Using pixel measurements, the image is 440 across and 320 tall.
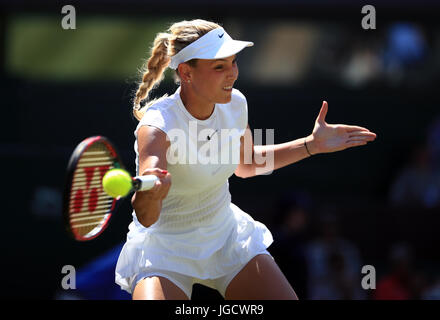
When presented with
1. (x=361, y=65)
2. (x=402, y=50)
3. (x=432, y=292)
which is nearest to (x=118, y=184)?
(x=432, y=292)

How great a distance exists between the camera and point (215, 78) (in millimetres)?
3373

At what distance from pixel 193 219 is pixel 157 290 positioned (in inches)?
14.2

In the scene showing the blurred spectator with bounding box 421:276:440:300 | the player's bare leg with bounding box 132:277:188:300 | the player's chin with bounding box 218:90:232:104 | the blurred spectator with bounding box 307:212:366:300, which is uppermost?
the player's chin with bounding box 218:90:232:104

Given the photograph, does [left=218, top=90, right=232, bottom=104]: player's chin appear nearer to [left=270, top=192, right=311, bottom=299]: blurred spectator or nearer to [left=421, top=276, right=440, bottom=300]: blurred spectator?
[left=270, top=192, right=311, bottom=299]: blurred spectator

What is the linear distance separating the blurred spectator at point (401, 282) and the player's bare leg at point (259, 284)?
115 inches

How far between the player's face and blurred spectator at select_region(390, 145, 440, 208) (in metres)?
4.30

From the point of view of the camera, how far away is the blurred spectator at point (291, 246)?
534 cm

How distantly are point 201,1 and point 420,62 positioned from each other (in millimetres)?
2872

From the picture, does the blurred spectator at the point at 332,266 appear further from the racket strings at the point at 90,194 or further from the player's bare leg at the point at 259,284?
the racket strings at the point at 90,194

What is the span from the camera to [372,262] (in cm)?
692

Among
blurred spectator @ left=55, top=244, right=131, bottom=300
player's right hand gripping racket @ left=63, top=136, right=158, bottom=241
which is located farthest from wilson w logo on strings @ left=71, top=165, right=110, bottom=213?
blurred spectator @ left=55, top=244, right=131, bottom=300

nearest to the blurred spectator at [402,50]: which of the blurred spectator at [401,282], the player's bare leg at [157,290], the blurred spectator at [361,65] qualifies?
the blurred spectator at [361,65]

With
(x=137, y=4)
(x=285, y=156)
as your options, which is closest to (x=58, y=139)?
(x=137, y=4)

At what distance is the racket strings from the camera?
306 cm
